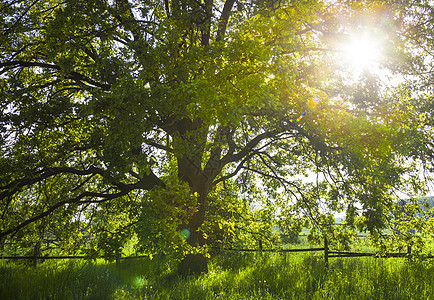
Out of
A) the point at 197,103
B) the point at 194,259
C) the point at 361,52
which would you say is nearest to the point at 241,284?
the point at 194,259

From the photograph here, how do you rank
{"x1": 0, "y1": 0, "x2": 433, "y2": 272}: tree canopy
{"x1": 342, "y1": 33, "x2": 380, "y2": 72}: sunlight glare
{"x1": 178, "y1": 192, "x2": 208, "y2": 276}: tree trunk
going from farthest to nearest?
{"x1": 178, "y1": 192, "x2": 208, "y2": 276}: tree trunk < {"x1": 342, "y1": 33, "x2": 380, "y2": 72}: sunlight glare < {"x1": 0, "y1": 0, "x2": 433, "y2": 272}: tree canopy

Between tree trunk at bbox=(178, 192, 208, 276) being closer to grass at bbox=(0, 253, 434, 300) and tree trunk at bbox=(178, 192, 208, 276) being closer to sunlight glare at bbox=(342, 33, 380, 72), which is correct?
grass at bbox=(0, 253, 434, 300)

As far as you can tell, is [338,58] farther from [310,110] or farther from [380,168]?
[380,168]

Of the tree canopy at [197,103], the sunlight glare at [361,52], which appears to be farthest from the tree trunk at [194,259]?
the sunlight glare at [361,52]

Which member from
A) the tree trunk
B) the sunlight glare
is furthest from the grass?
the sunlight glare

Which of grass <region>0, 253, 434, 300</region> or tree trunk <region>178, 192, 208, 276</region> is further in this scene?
tree trunk <region>178, 192, 208, 276</region>

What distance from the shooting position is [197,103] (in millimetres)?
5176

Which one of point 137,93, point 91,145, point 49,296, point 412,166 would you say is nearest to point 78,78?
point 91,145

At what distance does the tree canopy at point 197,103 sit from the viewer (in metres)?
5.66

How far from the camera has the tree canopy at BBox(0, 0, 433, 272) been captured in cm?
566

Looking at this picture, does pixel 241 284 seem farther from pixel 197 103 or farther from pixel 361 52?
pixel 361 52

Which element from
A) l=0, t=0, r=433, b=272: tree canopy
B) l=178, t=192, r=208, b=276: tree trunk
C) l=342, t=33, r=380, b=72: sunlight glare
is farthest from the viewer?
l=178, t=192, r=208, b=276: tree trunk

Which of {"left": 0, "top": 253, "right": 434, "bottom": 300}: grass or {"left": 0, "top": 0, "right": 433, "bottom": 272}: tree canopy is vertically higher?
{"left": 0, "top": 0, "right": 433, "bottom": 272}: tree canopy

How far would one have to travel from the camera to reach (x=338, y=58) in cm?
920
